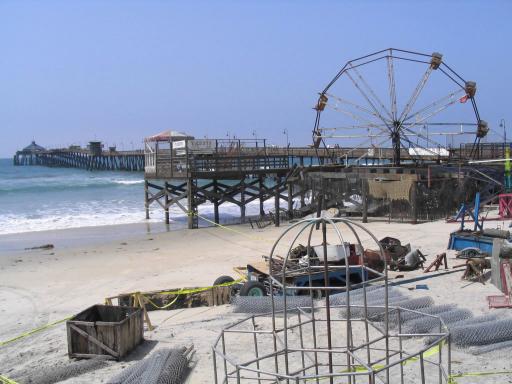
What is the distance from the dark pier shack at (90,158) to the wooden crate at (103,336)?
215 ft

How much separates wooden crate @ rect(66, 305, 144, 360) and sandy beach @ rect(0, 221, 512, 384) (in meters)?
0.20

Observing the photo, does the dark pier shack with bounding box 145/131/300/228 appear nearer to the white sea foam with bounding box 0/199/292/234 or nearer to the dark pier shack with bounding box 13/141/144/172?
the white sea foam with bounding box 0/199/292/234

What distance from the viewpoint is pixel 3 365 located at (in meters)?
8.93

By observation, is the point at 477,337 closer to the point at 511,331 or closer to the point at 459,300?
the point at 511,331

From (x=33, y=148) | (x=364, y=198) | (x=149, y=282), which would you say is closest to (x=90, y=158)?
(x=33, y=148)

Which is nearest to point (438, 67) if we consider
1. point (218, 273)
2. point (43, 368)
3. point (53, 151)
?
point (218, 273)

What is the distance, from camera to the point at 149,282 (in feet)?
49.8

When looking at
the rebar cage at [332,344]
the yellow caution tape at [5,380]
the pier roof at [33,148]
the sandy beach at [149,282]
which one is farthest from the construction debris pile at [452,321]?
the pier roof at [33,148]

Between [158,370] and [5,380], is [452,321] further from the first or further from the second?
[5,380]

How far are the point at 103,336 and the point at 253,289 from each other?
349 cm

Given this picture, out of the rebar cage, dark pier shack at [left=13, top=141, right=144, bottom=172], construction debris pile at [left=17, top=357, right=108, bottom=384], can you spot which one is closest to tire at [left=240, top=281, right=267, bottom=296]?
the rebar cage

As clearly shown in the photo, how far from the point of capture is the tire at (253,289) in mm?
11242

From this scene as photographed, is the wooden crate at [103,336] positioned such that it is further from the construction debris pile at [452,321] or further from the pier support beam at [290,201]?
the pier support beam at [290,201]

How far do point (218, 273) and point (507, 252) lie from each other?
24.0ft
